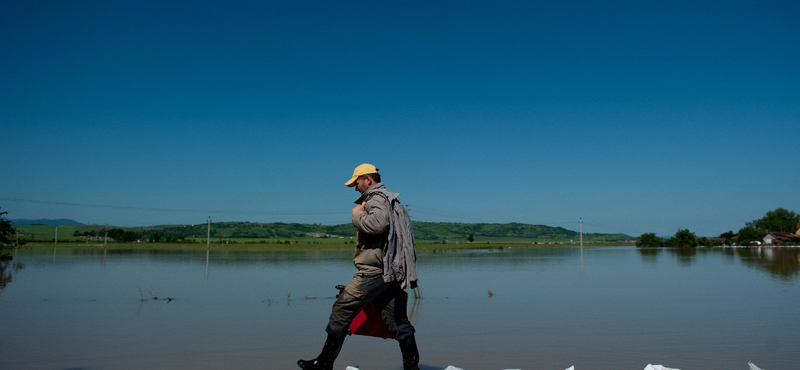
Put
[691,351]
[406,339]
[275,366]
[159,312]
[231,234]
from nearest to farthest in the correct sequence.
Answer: [406,339], [275,366], [691,351], [159,312], [231,234]

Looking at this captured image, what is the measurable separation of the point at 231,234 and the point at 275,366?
375 feet

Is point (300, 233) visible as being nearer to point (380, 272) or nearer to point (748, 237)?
point (748, 237)

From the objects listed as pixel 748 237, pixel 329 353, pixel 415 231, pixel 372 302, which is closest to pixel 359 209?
pixel 372 302

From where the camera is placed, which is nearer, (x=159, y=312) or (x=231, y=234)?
(x=159, y=312)

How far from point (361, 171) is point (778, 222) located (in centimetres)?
13417

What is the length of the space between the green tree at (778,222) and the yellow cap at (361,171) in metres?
130

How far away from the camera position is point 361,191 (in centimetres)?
522

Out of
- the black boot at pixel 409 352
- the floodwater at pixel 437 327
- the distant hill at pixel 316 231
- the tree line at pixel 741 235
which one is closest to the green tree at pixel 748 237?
the tree line at pixel 741 235

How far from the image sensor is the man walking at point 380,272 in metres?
4.84

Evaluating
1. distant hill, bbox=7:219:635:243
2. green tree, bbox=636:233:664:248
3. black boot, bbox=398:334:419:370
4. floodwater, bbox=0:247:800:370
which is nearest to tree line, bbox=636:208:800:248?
green tree, bbox=636:233:664:248

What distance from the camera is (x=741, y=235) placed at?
9312cm

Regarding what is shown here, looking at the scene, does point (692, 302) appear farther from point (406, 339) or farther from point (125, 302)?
point (125, 302)

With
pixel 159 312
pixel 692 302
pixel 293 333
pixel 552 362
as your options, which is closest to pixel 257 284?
pixel 159 312

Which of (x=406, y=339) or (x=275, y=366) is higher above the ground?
(x=406, y=339)
